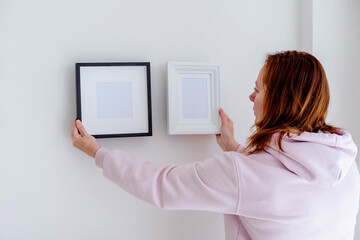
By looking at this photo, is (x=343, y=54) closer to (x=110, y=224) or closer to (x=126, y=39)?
(x=126, y=39)

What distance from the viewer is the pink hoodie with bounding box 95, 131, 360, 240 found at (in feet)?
2.54

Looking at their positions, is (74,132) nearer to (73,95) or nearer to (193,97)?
(73,95)

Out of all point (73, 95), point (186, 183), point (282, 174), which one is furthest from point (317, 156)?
point (73, 95)

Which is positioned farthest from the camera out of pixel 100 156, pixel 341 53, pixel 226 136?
pixel 341 53

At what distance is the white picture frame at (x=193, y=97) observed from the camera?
3.71ft

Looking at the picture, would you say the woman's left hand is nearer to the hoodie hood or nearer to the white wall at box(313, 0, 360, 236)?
the hoodie hood

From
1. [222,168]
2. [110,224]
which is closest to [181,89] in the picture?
Result: [222,168]

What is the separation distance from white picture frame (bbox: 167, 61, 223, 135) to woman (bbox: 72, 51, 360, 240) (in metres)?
0.29

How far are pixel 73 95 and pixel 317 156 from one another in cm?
81

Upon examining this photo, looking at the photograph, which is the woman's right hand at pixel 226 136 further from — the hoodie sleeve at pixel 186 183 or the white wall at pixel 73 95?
the hoodie sleeve at pixel 186 183

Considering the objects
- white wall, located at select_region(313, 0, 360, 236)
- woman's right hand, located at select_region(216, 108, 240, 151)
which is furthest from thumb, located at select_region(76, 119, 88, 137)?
white wall, located at select_region(313, 0, 360, 236)

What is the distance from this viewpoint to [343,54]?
4.12 ft

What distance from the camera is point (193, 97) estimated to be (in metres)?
1.16

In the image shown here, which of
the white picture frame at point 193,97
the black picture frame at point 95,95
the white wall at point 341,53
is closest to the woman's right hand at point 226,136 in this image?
the white picture frame at point 193,97
